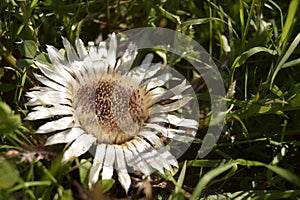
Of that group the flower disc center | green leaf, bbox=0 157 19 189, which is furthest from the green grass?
the flower disc center

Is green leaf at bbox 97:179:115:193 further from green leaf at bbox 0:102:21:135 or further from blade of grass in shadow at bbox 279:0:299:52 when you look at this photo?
blade of grass in shadow at bbox 279:0:299:52

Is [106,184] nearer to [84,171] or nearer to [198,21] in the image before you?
[84,171]

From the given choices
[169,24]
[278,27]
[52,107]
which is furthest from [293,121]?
[52,107]

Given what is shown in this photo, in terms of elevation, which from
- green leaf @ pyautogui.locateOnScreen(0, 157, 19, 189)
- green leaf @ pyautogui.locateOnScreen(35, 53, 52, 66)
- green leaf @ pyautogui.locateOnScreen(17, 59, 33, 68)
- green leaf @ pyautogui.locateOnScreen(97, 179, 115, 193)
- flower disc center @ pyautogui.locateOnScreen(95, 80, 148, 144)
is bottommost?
green leaf @ pyautogui.locateOnScreen(97, 179, 115, 193)

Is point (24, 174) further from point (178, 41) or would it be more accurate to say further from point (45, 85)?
point (178, 41)

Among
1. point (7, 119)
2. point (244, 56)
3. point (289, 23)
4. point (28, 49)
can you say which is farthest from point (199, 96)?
point (7, 119)

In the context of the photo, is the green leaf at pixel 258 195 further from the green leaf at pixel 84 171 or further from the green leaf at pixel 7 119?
the green leaf at pixel 7 119

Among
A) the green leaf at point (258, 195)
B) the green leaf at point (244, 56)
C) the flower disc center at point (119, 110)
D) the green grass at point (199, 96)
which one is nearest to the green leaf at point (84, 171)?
the green grass at point (199, 96)
